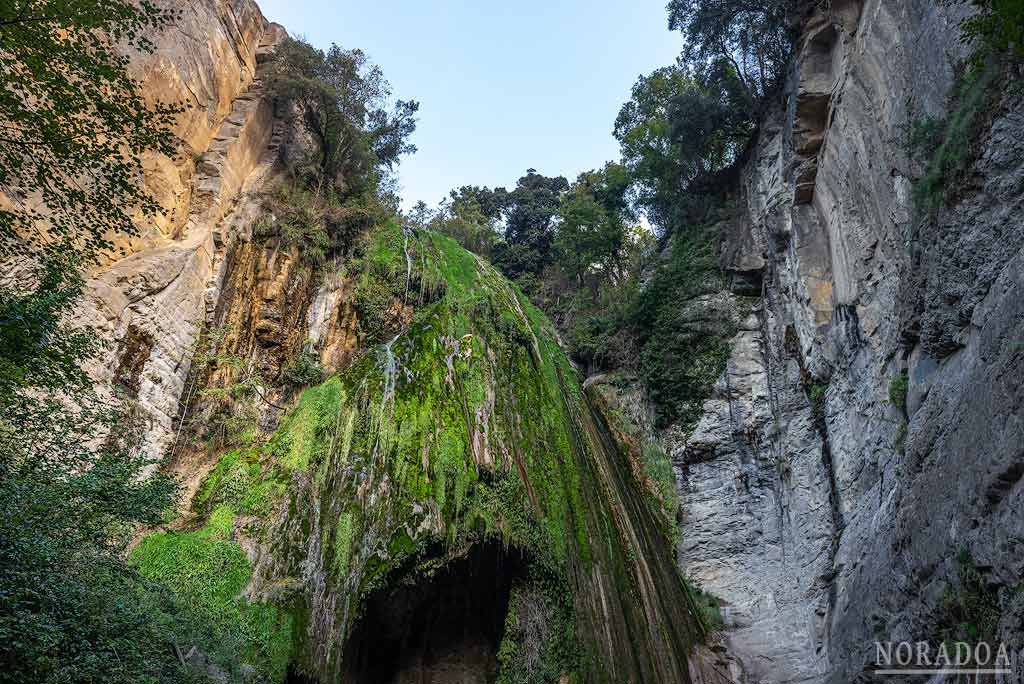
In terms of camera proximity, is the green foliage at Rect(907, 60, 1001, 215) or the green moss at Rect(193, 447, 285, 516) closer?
the green foliage at Rect(907, 60, 1001, 215)

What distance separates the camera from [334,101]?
691 inches

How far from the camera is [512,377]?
12992 mm

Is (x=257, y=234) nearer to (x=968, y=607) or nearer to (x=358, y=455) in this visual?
(x=358, y=455)

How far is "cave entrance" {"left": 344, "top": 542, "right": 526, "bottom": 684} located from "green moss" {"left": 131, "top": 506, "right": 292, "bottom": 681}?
4.19 ft

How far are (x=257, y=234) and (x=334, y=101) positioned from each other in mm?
4436

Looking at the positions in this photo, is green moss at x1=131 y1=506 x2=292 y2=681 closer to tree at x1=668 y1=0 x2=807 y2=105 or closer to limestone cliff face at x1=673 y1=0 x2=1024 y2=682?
limestone cliff face at x1=673 y1=0 x2=1024 y2=682

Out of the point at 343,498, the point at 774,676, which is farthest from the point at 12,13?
the point at 774,676

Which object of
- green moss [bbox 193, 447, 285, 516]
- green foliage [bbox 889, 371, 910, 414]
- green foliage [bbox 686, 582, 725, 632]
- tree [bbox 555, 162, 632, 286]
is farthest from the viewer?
tree [bbox 555, 162, 632, 286]

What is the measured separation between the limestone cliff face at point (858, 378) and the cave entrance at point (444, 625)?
4.64 m

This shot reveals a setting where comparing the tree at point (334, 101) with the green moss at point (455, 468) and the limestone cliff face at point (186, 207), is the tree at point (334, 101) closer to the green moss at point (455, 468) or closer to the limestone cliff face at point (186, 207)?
the limestone cliff face at point (186, 207)

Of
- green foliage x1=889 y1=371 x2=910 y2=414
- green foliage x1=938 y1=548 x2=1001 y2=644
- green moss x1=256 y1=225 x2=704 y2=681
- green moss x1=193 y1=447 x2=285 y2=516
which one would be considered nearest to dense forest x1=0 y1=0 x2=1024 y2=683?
green moss x1=193 y1=447 x2=285 y2=516

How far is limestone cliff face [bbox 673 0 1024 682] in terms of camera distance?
20.6 feet

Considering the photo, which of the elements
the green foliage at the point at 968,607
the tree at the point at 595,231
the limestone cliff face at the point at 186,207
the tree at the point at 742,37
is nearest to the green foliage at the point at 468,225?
the tree at the point at 595,231

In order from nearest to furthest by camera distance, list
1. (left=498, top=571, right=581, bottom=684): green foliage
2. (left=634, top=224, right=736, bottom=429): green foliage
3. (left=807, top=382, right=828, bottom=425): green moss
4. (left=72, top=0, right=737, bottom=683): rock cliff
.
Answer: (left=72, top=0, right=737, bottom=683): rock cliff, (left=498, top=571, right=581, bottom=684): green foliage, (left=807, top=382, right=828, bottom=425): green moss, (left=634, top=224, right=736, bottom=429): green foliage
